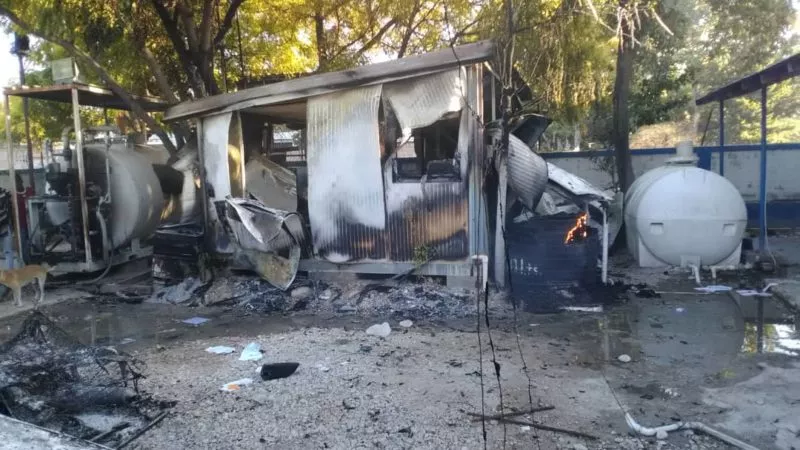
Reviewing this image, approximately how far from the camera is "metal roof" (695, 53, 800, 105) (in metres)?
8.32

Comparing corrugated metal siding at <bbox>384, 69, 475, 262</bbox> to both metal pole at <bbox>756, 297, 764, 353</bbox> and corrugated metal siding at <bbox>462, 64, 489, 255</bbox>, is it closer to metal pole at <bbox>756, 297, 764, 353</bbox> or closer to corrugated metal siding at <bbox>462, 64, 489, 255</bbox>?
corrugated metal siding at <bbox>462, 64, 489, 255</bbox>

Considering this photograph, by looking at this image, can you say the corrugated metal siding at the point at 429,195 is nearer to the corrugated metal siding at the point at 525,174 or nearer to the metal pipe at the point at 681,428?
the corrugated metal siding at the point at 525,174

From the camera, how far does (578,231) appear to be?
26.9ft

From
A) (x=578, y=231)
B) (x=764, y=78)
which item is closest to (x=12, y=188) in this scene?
(x=578, y=231)

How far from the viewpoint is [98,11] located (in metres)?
10.1

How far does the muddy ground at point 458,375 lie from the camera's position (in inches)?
170

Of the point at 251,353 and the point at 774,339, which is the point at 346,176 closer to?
the point at 251,353

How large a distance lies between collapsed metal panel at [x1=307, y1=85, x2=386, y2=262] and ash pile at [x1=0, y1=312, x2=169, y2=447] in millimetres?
3738

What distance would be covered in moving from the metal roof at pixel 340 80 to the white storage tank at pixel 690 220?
4187 mm

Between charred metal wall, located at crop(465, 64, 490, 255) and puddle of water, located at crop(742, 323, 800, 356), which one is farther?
charred metal wall, located at crop(465, 64, 490, 255)

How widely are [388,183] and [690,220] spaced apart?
4.89 m

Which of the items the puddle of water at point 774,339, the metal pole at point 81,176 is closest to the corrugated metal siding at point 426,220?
the puddle of water at point 774,339

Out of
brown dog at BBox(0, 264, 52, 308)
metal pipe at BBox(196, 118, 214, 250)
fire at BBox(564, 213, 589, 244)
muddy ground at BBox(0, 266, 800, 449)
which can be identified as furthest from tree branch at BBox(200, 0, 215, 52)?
fire at BBox(564, 213, 589, 244)

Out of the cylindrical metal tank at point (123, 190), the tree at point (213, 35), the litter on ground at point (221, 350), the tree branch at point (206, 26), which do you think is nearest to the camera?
the litter on ground at point (221, 350)
